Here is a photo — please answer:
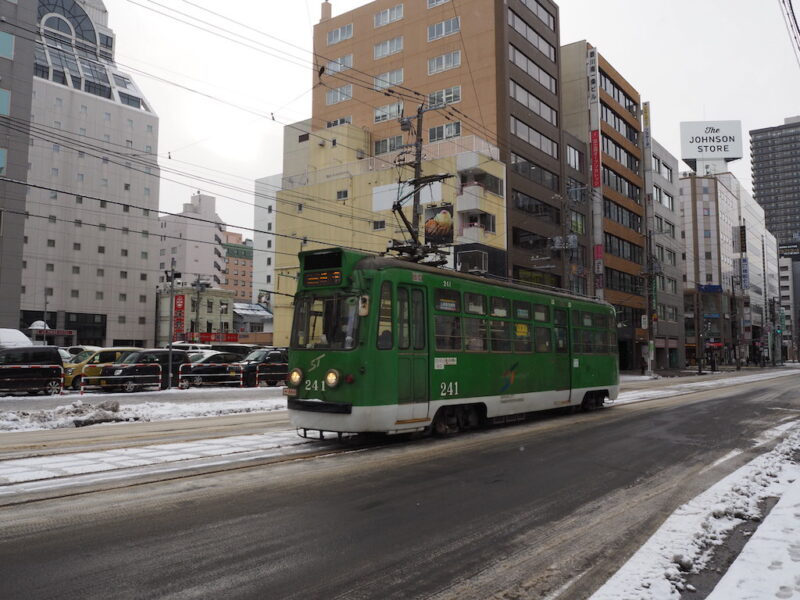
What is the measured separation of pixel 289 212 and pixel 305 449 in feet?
180

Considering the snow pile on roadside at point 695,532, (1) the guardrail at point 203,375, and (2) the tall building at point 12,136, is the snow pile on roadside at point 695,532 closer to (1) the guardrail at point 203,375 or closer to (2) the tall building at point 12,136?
(1) the guardrail at point 203,375

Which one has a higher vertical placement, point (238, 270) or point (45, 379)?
point (238, 270)

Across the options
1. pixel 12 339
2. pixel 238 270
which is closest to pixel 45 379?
pixel 12 339

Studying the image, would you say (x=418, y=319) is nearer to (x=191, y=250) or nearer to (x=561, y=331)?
(x=561, y=331)

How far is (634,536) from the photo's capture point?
5914 millimetres

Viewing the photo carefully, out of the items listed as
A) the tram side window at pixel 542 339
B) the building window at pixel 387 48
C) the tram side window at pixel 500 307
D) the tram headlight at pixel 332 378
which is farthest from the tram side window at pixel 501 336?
the building window at pixel 387 48

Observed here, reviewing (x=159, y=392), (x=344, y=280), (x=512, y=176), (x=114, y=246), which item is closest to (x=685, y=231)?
(x=512, y=176)

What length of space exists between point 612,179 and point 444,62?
894 inches

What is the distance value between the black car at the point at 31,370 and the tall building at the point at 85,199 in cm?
6152

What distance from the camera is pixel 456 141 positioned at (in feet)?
165

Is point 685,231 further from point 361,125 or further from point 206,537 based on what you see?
point 206,537

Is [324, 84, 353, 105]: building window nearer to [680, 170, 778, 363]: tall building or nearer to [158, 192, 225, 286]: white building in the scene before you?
[158, 192, 225, 286]: white building

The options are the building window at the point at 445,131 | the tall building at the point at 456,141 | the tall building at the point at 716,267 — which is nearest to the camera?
the tall building at the point at 456,141

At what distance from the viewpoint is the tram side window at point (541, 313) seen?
594 inches
